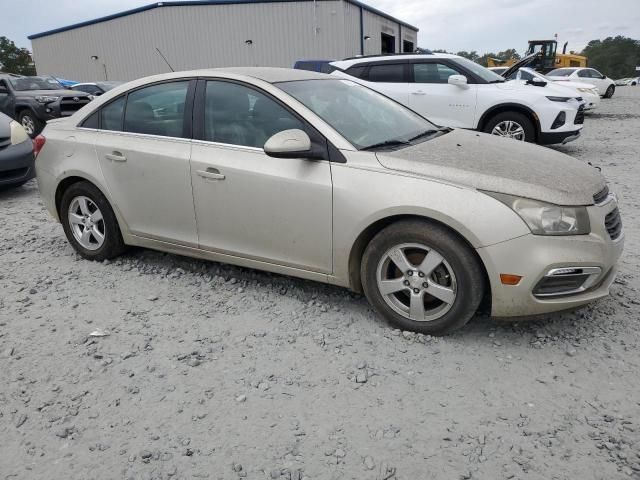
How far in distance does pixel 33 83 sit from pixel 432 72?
10.9m

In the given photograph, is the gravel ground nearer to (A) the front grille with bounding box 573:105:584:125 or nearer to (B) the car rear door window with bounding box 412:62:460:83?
(A) the front grille with bounding box 573:105:584:125

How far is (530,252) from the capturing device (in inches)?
105

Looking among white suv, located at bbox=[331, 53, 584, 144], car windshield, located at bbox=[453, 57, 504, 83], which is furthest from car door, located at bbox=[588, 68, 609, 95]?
car windshield, located at bbox=[453, 57, 504, 83]

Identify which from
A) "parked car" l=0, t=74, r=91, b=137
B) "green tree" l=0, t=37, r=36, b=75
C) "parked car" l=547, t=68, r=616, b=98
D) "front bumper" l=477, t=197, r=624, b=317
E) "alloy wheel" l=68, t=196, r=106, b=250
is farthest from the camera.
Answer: "green tree" l=0, t=37, r=36, b=75

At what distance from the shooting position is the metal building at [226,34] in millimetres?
26062

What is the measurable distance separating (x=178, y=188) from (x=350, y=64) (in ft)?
21.9

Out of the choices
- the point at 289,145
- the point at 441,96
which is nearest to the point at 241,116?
the point at 289,145

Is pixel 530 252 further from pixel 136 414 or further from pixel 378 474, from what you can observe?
pixel 136 414

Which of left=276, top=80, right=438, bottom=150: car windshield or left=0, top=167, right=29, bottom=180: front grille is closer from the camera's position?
left=276, top=80, right=438, bottom=150: car windshield

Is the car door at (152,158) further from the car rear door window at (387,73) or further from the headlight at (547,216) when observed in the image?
the car rear door window at (387,73)

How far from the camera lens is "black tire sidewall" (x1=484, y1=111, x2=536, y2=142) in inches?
330

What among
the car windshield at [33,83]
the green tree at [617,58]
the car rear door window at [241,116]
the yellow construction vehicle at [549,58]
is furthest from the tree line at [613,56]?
the car rear door window at [241,116]

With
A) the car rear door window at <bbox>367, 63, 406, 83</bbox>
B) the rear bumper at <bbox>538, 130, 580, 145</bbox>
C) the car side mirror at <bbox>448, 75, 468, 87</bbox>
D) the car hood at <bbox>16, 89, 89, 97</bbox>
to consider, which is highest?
the car rear door window at <bbox>367, 63, 406, 83</bbox>

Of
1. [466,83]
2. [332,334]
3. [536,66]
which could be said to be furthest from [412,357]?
[536,66]
